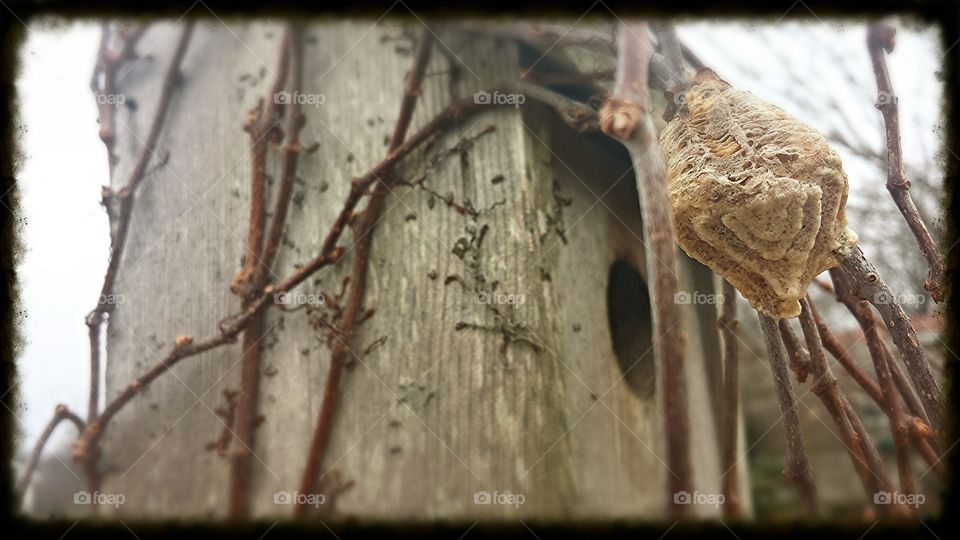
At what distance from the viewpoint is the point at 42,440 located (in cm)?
80

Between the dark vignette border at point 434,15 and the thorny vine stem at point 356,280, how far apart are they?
6 cm

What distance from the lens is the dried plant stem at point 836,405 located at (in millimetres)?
783

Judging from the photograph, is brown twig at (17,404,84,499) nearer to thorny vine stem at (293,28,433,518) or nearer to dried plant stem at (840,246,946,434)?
thorny vine stem at (293,28,433,518)

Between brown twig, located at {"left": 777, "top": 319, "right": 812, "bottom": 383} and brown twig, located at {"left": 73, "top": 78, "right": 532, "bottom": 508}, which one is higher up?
brown twig, located at {"left": 73, "top": 78, "right": 532, "bottom": 508}

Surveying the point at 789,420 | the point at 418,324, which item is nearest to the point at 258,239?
the point at 418,324

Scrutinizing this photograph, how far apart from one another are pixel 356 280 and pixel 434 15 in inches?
13.8

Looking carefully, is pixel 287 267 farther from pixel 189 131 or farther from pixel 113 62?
pixel 113 62

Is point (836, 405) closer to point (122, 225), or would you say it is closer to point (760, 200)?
point (760, 200)

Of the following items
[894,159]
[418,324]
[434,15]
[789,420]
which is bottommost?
[789,420]

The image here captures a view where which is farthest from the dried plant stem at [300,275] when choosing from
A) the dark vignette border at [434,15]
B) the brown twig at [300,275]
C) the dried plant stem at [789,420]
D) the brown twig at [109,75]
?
the dried plant stem at [789,420]

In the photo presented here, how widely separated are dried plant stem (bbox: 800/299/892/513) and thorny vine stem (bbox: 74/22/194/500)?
79 centimetres

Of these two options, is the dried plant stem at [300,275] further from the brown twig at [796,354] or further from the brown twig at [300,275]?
the brown twig at [796,354]

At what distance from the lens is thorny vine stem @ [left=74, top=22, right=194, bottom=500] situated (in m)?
0.83

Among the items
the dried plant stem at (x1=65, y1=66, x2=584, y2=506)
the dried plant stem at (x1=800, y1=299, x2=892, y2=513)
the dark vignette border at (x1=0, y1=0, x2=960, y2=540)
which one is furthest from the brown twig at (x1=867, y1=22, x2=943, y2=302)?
the dried plant stem at (x1=65, y1=66, x2=584, y2=506)
